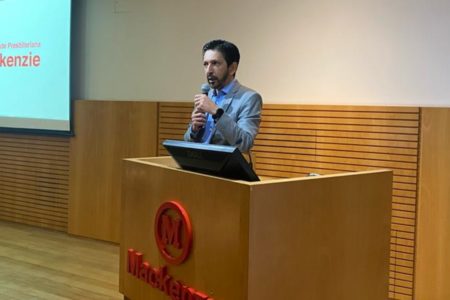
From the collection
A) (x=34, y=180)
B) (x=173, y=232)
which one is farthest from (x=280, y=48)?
(x=34, y=180)

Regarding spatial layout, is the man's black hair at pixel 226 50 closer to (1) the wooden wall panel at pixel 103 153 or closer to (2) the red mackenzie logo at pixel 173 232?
(2) the red mackenzie logo at pixel 173 232

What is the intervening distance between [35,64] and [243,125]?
386 centimetres

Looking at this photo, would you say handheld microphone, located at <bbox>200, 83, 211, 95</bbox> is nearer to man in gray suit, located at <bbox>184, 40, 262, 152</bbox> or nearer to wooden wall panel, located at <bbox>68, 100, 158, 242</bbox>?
man in gray suit, located at <bbox>184, 40, 262, 152</bbox>

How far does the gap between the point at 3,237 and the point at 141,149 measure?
67.8 inches

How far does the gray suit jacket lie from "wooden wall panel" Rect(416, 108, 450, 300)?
1.68 metres

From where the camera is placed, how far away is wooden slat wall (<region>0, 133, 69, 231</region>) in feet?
18.3

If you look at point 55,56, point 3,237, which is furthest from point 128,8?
point 3,237

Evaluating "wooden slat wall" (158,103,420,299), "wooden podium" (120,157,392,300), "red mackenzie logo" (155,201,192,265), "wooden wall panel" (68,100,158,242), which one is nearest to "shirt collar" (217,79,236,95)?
"wooden podium" (120,157,392,300)

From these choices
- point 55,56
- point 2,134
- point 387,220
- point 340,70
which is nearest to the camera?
point 387,220

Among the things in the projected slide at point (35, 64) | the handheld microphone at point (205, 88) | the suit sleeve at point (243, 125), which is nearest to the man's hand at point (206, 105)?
the suit sleeve at point (243, 125)

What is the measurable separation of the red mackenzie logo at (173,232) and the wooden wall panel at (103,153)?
8.95 ft

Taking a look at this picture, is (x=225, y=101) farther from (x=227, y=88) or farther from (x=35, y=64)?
(x=35, y=64)

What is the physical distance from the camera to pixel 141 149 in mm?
4984

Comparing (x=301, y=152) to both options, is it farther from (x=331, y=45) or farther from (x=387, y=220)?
(x=387, y=220)
